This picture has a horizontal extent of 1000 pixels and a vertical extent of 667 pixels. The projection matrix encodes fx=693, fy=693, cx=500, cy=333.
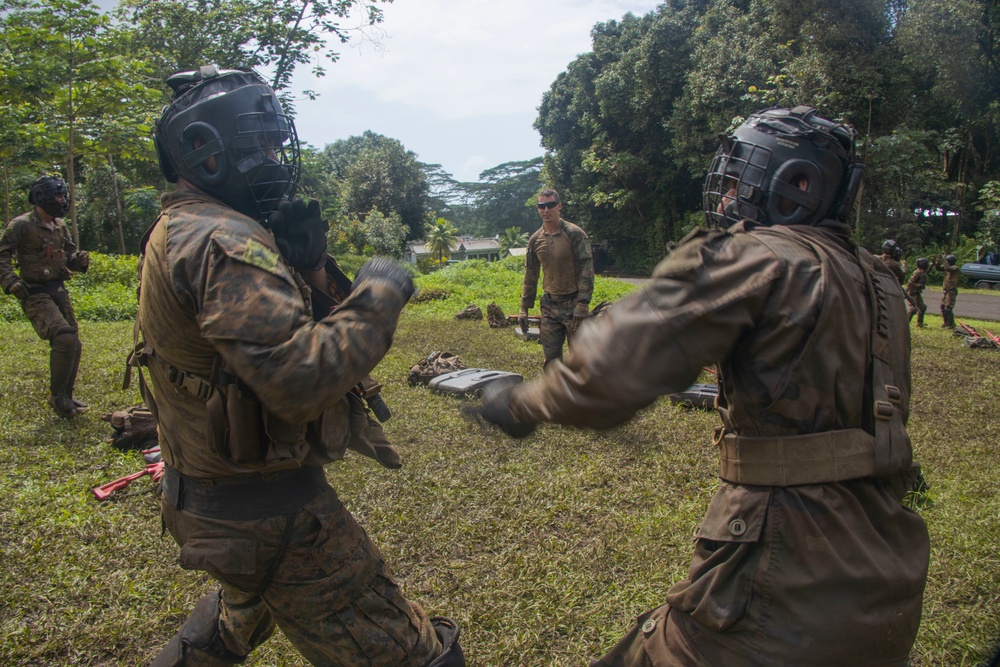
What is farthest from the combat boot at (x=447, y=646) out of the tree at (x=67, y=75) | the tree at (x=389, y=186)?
the tree at (x=389, y=186)

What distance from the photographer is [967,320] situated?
47.5ft

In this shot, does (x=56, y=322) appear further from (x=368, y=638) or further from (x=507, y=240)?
(x=507, y=240)

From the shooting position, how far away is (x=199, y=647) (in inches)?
92.1

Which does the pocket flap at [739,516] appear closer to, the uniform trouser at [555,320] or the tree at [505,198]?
the uniform trouser at [555,320]

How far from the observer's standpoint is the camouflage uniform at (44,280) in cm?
629

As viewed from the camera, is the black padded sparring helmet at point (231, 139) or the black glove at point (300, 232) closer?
the black padded sparring helmet at point (231, 139)

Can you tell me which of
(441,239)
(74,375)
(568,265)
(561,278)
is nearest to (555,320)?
(561,278)

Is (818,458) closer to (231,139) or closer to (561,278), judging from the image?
(231,139)

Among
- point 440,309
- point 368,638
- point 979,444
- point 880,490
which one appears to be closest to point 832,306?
point 880,490

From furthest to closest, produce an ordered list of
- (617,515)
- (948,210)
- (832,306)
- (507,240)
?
(507,240)
(948,210)
(617,515)
(832,306)

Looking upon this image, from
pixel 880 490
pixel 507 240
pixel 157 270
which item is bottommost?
pixel 507 240

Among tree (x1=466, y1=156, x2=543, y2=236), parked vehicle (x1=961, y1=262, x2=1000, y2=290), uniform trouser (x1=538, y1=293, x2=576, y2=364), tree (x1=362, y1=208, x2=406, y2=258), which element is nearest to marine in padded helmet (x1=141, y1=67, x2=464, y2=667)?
uniform trouser (x1=538, y1=293, x2=576, y2=364)

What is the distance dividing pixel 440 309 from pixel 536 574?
12318 mm

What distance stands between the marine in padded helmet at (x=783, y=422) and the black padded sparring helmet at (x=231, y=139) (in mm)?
1151
